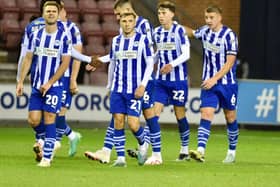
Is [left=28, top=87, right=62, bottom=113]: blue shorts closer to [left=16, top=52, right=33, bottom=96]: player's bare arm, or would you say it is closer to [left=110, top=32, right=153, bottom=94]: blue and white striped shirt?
[left=16, top=52, right=33, bottom=96]: player's bare arm

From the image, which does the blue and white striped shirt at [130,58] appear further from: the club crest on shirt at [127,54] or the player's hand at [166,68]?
the player's hand at [166,68]

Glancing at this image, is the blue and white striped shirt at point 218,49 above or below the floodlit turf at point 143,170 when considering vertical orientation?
above

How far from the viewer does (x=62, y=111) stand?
612 inches

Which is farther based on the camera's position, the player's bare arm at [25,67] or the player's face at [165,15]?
the player's face at [165,15]

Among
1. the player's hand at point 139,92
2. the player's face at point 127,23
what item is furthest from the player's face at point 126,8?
the player's hand at point 139,92

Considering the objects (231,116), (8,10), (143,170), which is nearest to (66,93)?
(231,116)

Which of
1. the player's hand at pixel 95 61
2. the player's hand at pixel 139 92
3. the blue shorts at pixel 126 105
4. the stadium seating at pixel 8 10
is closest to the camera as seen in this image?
the player's hand at pixel 139 92

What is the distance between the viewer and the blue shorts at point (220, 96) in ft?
48.7

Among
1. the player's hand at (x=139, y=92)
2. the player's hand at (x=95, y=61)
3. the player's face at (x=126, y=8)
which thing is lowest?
the player's hand at (x=139, y=92)

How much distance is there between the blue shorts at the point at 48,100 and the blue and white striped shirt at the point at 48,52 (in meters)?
0.09

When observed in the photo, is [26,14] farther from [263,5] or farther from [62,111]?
[62,111]

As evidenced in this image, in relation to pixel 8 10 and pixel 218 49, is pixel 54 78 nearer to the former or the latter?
pixel 218 49

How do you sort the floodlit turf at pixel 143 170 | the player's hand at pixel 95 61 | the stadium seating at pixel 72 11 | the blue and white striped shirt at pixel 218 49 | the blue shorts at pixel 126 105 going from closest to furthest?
the floodlit turf at pixel 143 170 < the blue shorts at pixel 126 105 < the player's hand at pixel 95 61 < the blue and white striped shirt at pixel 218 49 < the stadium seating at pixel 72 11

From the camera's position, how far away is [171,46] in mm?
15125
